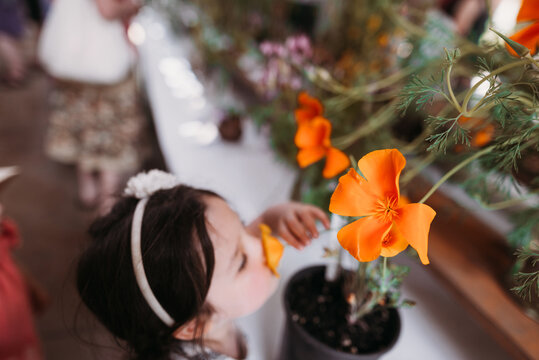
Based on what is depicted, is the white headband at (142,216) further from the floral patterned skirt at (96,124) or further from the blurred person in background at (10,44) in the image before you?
the blurred person in background at (10,44)

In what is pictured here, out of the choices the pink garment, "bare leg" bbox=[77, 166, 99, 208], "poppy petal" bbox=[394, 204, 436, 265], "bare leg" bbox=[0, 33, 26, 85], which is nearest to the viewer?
"poppy petal" bbox=[394, 204, 436, 265]

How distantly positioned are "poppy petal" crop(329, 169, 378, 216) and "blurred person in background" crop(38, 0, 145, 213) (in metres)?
1.13

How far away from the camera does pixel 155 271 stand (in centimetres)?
56

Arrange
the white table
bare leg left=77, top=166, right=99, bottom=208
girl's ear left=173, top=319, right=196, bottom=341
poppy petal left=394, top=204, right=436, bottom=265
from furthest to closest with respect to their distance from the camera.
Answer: bare leg left=77, top=166, right=99, bottom=208 → the white table → girl's ear left=173, top=319, right=196, bottom=341 → poppy petal left=394, top=204, right=436, bottom=265

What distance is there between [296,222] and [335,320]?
0.60 ft

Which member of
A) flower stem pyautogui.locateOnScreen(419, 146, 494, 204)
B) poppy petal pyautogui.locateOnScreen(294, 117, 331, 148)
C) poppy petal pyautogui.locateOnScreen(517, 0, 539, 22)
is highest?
poppy petal pyautogui.locateOnScreen(517, 0, 539, 22)

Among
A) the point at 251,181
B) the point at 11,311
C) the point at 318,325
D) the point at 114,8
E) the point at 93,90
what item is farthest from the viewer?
the point at 93,90

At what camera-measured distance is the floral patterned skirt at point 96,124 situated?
165 centimetres

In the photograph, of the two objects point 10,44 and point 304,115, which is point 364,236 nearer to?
point 304,115

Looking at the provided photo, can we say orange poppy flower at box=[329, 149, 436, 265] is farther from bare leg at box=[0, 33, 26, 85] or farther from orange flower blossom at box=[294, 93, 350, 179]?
bare leg at box=[0, 33, 26, 85]

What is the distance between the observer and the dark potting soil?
1.88 feet

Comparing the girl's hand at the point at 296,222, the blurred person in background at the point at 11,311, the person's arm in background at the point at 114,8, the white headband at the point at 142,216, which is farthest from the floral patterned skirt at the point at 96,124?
the girl's hand at the point at 296,222

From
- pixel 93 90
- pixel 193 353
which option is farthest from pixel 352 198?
pixel 93 90

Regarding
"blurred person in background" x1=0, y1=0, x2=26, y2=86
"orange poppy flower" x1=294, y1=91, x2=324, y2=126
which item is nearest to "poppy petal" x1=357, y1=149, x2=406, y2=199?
"orange poppy flower" x1=294, y1=91, x2=324, y2=126
